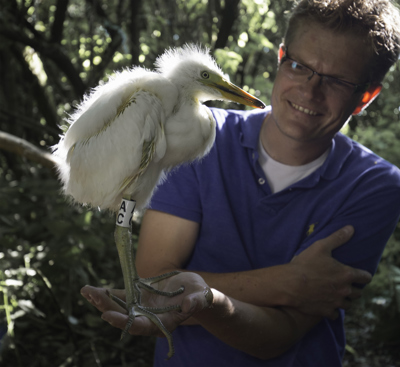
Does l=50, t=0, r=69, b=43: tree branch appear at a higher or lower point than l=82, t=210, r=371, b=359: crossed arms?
higher

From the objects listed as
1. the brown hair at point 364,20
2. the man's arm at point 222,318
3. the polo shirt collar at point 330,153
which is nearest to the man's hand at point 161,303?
the man's arm at point 222,318

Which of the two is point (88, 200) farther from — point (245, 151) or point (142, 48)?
point (142, 48)

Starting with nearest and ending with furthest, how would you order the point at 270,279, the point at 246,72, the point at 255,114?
the point at 270,279, the point at 255,114, the point at 246,72

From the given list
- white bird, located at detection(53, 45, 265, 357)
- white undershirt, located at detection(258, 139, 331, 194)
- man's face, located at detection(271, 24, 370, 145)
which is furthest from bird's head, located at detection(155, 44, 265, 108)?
white undershirt, located at detection(258, 139, 331, 194)

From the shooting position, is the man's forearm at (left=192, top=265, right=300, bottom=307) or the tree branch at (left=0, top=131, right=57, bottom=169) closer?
the man's forearm at (left=192, top=265, right=300, bottom=307)

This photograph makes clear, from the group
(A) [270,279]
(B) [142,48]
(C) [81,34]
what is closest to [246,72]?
(B) [142,48]

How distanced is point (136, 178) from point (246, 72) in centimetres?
262

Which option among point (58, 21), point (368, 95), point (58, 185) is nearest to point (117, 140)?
point (368, 95)

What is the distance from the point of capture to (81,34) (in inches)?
139

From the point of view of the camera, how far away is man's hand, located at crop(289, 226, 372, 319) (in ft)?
4.94

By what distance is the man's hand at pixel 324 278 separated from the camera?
150 centimetres

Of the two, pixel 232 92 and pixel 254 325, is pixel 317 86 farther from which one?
pixel 254 325

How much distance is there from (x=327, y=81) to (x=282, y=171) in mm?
371

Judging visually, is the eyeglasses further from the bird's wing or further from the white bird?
the bird's wing
